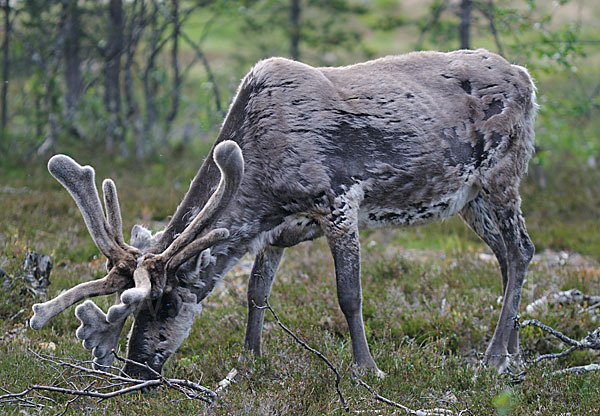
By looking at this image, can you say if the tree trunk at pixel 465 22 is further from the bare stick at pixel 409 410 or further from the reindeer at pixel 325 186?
the bare stick at pixel 409 410

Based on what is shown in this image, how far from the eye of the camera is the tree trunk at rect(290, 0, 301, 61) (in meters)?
13.7

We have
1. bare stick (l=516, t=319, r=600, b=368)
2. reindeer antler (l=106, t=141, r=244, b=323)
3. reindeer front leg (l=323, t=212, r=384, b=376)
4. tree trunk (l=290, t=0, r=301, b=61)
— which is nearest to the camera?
reindeer antler (l=106, t=141, r=244, b=323)

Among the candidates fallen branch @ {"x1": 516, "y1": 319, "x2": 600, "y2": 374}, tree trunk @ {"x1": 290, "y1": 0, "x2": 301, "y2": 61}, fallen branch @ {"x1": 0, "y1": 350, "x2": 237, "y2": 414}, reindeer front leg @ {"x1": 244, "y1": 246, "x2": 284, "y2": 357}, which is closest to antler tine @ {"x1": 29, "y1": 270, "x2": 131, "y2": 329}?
fallen branch @ {"x1": 0, "y1": 350, "x2": 237, "y2": 414}

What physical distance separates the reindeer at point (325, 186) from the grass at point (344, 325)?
328 millimetres

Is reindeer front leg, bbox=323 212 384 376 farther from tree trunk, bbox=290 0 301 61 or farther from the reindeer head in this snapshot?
tree trunk, bbox=290 0 301 61

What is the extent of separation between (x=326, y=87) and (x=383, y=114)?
19.1 inches

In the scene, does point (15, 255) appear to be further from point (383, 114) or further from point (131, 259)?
point (383, 114)

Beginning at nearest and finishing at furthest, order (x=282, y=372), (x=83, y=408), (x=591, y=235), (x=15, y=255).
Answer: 1. (x=83, y=408)
2. (x=282, y=372)
3. (x=15, y=255)
4. (x=591, y=235)

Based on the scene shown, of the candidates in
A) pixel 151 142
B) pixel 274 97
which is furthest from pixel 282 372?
pixel 151 142

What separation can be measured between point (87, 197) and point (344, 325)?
8.17ft

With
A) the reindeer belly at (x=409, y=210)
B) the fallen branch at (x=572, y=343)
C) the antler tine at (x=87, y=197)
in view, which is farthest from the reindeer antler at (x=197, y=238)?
the fallen branch at (x=572, y=343)

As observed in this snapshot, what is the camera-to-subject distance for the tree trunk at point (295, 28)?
1370cm

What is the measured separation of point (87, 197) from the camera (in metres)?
4.52

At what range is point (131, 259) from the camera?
4453 mm
